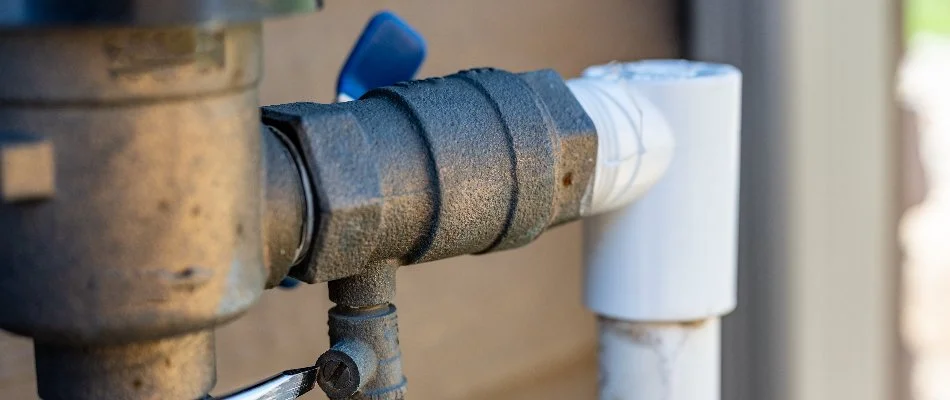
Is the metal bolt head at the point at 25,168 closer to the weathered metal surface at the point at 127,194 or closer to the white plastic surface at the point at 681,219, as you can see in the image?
the weathered metal surface at the point at 127,194

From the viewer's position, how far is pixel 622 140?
0.54 meters

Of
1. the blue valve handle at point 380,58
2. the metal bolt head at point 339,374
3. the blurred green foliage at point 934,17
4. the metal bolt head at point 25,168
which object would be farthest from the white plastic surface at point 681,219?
the blurred green foliage at point 934,17

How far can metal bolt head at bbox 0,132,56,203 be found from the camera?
312 millimetres

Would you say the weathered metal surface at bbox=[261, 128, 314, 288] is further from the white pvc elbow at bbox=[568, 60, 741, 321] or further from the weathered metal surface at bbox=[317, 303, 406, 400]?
the white pvc elbow at bbox=[568, 60, 741, 321]

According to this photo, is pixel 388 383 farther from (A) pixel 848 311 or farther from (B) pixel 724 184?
(A) pixel 848 311

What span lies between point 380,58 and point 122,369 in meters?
0.21

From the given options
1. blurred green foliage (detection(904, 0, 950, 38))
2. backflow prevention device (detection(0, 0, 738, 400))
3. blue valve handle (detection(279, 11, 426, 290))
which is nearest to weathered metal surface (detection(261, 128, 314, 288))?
backflow prevention device (detection(0, 0, 738, 400))

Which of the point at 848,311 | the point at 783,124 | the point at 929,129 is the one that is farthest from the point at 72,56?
the point at 929,129

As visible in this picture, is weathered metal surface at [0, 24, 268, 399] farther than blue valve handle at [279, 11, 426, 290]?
No

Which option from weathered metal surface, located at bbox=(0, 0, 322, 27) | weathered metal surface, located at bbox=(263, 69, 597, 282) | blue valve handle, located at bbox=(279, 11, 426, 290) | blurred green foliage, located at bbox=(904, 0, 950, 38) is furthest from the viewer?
blurred green foliage, located at bbox=(904, 0, 950, 38)

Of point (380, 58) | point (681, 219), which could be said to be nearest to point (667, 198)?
point (681, 219)

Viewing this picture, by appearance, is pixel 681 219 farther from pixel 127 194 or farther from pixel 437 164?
pixel 127 194

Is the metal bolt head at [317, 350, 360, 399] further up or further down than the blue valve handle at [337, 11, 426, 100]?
further down

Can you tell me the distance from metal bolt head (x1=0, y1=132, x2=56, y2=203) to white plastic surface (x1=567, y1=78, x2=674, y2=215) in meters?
0.26
